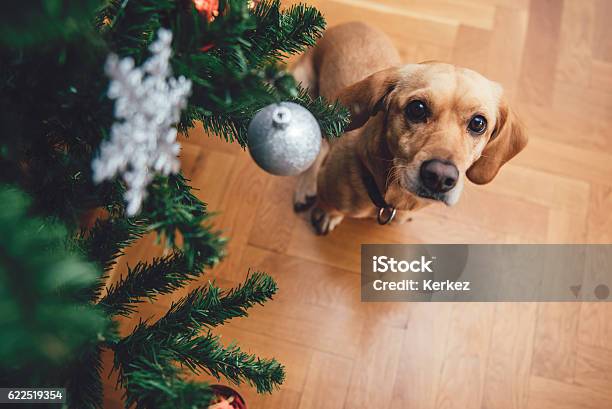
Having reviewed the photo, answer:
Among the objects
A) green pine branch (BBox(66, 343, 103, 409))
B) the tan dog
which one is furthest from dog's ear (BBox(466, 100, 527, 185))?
green pine branch (BBox(66, 343, 103, 409))

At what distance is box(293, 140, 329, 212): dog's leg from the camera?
1.57 metres

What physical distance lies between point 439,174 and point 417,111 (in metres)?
0.17

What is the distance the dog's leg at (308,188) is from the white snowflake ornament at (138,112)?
1025 mm

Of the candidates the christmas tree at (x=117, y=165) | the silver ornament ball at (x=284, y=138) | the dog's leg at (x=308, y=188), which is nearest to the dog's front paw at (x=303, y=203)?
the dog's leg at (x=308, y=188)

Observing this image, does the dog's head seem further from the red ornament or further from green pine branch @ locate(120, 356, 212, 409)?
green pine branch @ locate(120, 356, 212, 409)

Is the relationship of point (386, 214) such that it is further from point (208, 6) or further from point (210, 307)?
point (208, 6)

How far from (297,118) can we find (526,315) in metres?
1.21

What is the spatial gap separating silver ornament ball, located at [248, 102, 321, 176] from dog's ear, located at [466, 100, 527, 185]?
2.37 ft

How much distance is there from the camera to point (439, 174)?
3.47 ft

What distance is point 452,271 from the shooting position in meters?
1.56

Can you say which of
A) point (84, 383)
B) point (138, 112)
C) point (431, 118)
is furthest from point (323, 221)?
point (138, 112)

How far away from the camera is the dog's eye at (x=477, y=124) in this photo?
1.12 m

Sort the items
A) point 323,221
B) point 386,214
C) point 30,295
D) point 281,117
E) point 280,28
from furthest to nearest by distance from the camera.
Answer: point 323,221 < point 386,214 < point 280,28 < point 281,117 < point 30,295

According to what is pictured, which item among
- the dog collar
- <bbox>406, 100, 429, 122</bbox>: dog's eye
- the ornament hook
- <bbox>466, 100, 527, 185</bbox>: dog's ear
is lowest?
the dog collar
